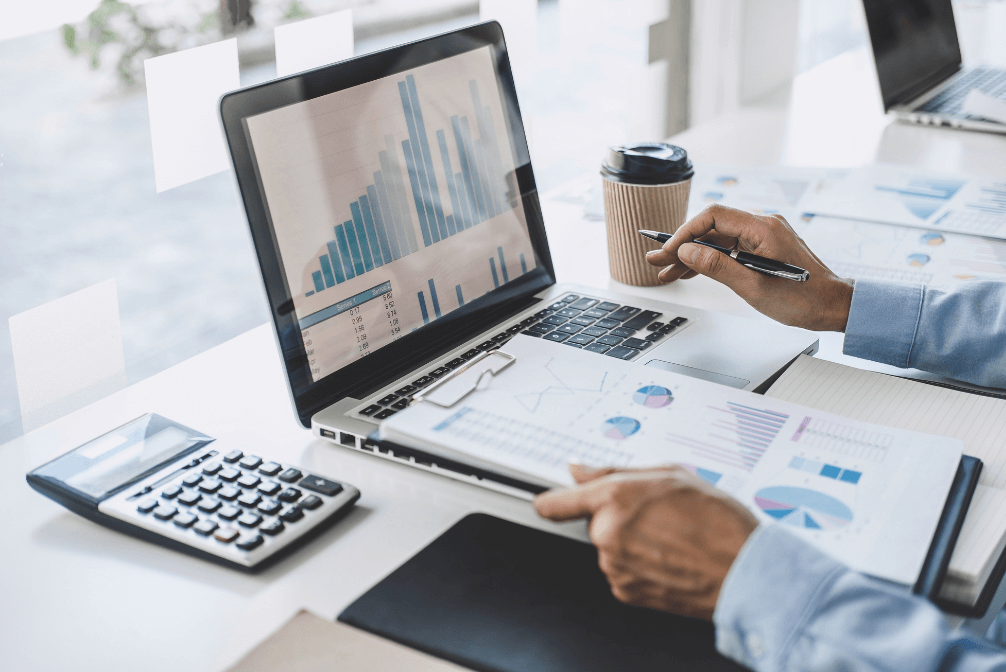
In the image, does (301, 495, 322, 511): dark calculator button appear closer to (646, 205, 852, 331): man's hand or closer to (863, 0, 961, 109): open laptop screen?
(646, 205, 852, 331): man's hand

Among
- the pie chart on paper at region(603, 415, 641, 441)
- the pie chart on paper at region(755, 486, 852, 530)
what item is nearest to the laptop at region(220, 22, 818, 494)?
the pie chart on paper at region(603, 415, 641, 441)

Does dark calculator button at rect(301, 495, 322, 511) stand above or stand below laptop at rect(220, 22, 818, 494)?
below

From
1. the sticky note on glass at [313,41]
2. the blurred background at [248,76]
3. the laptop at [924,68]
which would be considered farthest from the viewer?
the laptop at [924,68]

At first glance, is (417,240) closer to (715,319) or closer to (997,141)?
(715,319)

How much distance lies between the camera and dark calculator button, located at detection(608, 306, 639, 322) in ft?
3.05

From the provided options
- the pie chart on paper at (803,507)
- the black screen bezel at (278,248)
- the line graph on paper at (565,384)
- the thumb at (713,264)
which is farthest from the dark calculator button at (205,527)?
the thumb at (713,264)

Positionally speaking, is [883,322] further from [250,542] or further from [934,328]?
[250,542]

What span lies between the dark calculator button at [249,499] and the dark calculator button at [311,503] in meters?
0.03

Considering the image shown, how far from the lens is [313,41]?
3.73 ft

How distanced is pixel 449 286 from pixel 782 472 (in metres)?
0.38

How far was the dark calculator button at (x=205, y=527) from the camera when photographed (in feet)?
2.04

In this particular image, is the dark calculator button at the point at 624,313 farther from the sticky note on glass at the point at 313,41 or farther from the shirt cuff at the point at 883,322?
the sticky note on glass at the point at 313,41

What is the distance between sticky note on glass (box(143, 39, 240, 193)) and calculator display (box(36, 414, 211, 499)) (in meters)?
0.34

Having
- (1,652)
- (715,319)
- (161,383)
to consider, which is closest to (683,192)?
(715,319)
